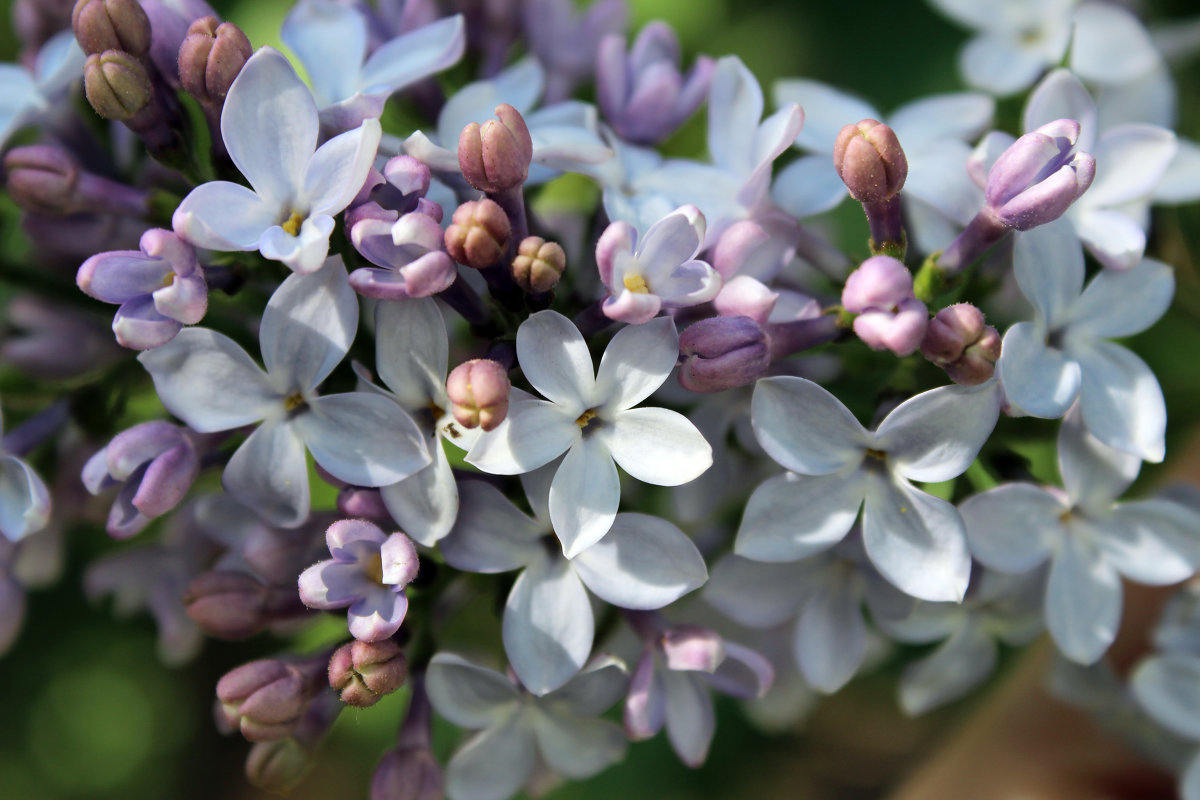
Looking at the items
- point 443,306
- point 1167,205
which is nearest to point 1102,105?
point 1167,205

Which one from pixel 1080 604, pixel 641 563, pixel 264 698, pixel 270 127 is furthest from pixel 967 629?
pixel 270 127

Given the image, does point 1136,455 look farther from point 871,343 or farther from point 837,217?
point 837,217

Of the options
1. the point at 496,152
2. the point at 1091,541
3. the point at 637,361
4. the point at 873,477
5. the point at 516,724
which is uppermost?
the point at 496,152

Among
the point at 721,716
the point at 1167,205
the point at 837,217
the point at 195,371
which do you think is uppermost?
the point at 195,371

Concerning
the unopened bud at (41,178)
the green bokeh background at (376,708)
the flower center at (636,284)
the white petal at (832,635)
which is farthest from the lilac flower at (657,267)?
the green bokeh background at (376,708)

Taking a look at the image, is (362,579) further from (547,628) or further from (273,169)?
(273,169)

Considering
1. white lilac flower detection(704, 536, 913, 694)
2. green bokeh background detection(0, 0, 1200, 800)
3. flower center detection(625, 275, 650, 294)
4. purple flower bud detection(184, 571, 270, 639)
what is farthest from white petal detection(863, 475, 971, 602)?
green bokeh background detection(0, 0, 1200, 800)

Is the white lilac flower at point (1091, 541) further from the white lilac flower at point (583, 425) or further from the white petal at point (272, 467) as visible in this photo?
the white petal at point (272, 467)
